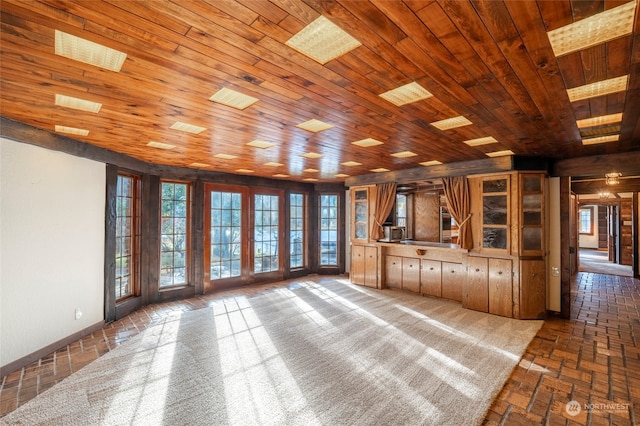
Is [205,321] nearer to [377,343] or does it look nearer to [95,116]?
[377,343]

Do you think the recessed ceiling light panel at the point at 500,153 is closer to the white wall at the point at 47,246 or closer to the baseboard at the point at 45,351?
the white wall at the point at 47,246

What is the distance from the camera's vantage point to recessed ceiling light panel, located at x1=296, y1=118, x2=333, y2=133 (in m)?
3.00

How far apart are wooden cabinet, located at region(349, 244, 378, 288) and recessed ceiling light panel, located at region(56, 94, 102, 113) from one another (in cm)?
565

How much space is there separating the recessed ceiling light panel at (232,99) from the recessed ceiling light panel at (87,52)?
67 centimetres

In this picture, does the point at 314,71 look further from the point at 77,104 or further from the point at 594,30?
the point at 77,104

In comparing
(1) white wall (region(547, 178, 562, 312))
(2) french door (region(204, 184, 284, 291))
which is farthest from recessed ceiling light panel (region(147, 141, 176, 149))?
(1) white wall (region(547, 178, 562, 312))

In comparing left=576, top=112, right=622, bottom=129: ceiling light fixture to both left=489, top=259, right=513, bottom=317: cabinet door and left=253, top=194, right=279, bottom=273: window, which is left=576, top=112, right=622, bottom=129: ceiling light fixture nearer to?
left=489, top=259, right=513, bottom=317: cabinet door

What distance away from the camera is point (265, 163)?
530cm

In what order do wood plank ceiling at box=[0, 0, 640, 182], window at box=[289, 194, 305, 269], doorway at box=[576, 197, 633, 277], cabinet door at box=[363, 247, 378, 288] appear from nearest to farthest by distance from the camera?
wood plank ceiling at box=[0, 0, 640, 182], cabinet door at box=[363, 247, 378, 288], window at box=[289, 194, 305, 269], doorway at box=[576, 197, 633, 277]

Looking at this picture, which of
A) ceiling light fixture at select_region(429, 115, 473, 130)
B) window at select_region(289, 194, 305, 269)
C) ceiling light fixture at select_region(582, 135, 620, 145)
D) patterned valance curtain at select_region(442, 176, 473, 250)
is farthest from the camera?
window at select_region(289, 194, 305, 269)

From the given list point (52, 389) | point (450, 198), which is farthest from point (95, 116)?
point (450, 198)

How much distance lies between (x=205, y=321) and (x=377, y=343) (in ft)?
8.78

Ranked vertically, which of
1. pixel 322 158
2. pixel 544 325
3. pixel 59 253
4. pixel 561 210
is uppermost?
pixel 322 158

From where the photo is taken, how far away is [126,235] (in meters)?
5.09
